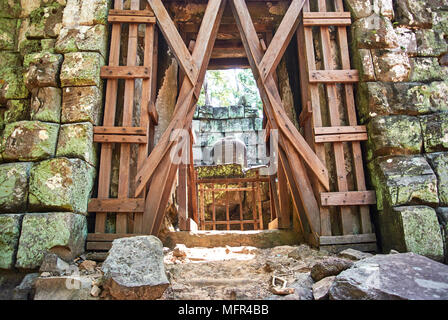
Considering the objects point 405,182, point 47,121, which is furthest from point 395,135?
point 47,121

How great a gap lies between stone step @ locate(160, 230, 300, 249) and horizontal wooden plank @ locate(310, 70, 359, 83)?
203 cm

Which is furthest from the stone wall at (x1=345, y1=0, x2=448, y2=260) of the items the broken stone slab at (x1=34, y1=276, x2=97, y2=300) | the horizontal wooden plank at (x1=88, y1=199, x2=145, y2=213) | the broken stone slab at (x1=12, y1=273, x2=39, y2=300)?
the broken stone slab at (x1=12, y1=273, x2=39, y2=300)

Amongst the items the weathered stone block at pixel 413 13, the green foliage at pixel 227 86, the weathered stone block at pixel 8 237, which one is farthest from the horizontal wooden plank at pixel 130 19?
the green foliage at pixel 227 86

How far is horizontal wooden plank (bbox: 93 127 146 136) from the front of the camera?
3.74 meters

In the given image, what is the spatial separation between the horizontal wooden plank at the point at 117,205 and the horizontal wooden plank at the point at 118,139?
0.66 m

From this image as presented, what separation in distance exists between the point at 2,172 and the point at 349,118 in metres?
3.76

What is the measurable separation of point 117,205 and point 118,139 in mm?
737

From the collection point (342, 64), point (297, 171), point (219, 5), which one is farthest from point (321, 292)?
point (219, 5)

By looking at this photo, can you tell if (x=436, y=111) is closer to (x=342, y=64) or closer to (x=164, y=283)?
(x=342, y=64)

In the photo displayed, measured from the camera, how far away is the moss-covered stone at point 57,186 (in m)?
3.23

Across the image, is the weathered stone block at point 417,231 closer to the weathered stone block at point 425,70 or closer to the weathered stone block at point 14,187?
the weathered stone block at point 425,70

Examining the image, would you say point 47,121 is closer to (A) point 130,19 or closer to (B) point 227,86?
(A) point 130,19

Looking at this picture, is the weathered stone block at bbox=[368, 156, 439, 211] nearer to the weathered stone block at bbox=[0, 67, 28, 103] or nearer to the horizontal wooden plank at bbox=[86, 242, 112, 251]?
the horizontal wooden plank at bbox=[86, 242, 112, 251]

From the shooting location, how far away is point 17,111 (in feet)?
12.1
